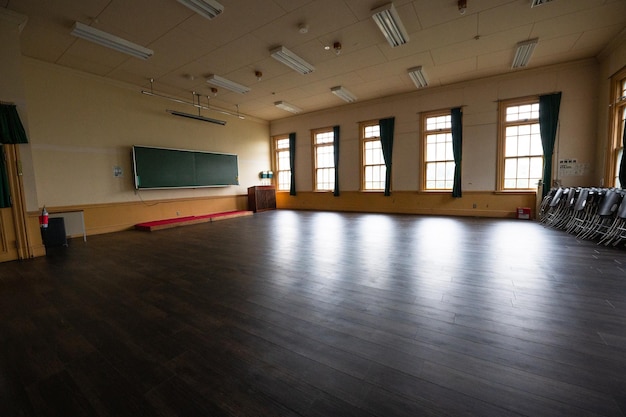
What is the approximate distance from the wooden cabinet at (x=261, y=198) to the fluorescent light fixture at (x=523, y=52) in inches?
305

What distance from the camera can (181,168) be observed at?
7527mm

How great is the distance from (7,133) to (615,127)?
1035 centimetres

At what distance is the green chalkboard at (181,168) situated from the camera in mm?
6691

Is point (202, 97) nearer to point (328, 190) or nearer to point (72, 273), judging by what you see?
point (328, 190)

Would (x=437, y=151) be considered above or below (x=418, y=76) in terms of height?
below

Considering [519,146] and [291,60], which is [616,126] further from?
[291,60]

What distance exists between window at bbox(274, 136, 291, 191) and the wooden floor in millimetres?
7292

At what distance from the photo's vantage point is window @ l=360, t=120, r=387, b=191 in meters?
8.48

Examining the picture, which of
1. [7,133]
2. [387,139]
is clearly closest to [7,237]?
[7,133]

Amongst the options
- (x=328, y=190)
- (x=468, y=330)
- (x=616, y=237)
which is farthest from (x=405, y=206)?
(x=468, y=330)

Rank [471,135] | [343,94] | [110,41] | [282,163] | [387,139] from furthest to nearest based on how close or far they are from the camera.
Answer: [282,163], [387,139], [343,94], [471,135], [110,41]

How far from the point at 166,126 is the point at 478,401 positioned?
8.31 meters

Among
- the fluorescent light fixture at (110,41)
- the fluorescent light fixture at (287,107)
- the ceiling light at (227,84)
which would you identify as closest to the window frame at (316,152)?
the fluorescent light fixture at (287,107)

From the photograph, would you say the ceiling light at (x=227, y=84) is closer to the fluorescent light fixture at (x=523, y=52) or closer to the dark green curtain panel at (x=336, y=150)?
the dark green curtain panel at (x=336, y=150)
